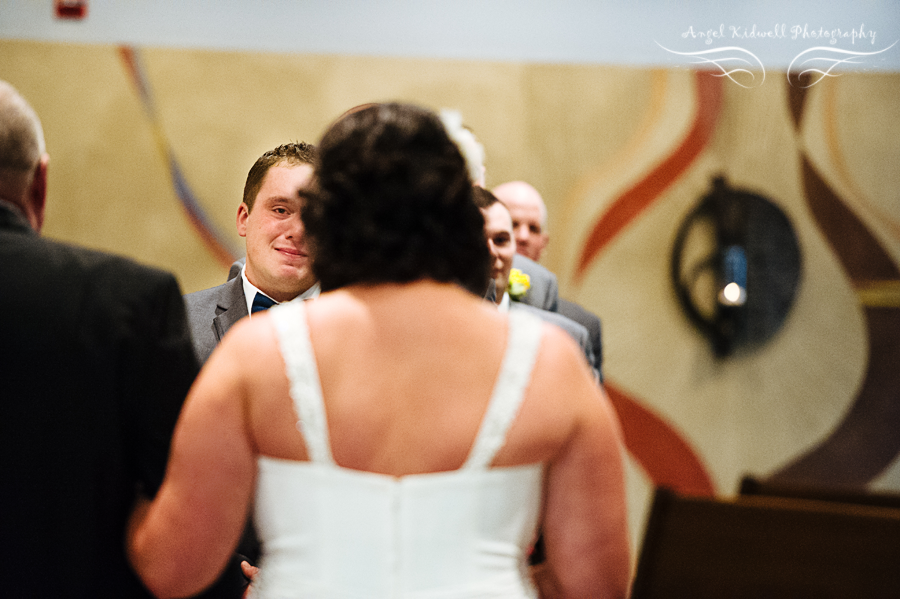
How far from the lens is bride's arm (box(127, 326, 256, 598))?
122 centimetres

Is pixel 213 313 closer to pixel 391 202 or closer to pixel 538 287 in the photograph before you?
pixel 391 202

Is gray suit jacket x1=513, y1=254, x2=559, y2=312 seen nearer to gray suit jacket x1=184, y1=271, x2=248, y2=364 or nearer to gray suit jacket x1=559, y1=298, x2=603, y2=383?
gray suit jacket x1=559, y1=298, x2=603, y2=383

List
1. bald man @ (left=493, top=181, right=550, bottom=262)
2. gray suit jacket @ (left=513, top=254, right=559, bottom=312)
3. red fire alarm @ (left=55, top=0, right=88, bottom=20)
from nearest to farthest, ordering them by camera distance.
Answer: gray suit jacket @ (left=513, top=254, right=559, bottom=312) → bald man @ (left=493, top=181, right=550, bottom=262) → red fire alarm @ (left=55, top=0, right=88, bottom=20)

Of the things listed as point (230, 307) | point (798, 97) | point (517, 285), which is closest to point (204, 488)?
point (230, 307)

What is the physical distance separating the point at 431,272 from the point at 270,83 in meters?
3.49

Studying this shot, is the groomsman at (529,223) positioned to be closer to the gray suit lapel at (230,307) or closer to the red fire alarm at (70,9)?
the gray suit lapel at (230,307)

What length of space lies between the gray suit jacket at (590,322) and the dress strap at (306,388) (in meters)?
2.27

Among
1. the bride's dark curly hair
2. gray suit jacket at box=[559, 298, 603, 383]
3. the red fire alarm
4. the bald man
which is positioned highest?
the red fire alarm

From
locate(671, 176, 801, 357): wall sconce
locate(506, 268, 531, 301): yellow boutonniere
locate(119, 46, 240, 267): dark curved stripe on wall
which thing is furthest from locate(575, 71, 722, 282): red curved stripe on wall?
locate(119, 46, 240, 267): dark curved stripe on wall

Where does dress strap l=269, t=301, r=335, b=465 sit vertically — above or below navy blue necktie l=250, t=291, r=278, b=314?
above

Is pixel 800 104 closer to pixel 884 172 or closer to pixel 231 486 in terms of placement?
pixel 884 172

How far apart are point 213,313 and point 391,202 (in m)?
1.26

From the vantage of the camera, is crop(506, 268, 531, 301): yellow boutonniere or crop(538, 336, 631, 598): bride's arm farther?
crop(506, 268, 531, 301): yellow boutonniere

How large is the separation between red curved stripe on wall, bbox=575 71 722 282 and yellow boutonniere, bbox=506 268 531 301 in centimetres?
139
